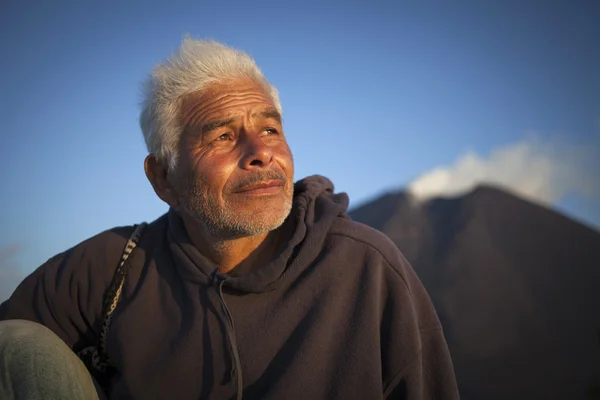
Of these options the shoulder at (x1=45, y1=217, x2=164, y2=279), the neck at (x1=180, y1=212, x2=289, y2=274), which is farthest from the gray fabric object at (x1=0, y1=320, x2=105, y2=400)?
the neck at (x1=180, y1=212, x2=289, y2=274)

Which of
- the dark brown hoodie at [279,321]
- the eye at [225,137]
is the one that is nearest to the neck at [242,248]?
the dark brown hoodie at [279,321]

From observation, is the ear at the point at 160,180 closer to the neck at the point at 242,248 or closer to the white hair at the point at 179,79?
the white hair at the point at 179,79

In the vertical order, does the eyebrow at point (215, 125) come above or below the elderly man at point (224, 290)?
above

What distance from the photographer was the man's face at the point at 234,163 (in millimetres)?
2336

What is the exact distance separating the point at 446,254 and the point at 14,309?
63.8 ft

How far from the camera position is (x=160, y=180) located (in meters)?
2.81

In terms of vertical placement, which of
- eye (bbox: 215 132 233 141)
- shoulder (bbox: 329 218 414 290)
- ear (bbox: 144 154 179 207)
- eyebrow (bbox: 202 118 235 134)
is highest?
eyebrow (bbox: 202 118 235 134)

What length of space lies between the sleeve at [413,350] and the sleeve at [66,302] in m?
1.64

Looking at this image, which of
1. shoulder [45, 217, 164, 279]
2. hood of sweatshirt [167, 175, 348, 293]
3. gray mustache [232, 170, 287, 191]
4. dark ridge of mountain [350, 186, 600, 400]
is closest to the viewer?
hood of sweatshirt [167, 175, 348, 293]

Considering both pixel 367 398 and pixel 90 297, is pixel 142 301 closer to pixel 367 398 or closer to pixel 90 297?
pixel 90 297

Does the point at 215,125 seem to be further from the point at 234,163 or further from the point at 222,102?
the point at 234,163

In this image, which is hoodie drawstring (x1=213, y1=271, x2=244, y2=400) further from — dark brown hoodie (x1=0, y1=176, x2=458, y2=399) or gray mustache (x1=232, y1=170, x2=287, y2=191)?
gray mustache (x1=232, y1=170, x2=287, y2=191)

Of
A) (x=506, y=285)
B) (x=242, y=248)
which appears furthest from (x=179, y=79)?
(x=506, y=285)

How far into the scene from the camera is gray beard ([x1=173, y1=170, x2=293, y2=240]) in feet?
7.66
